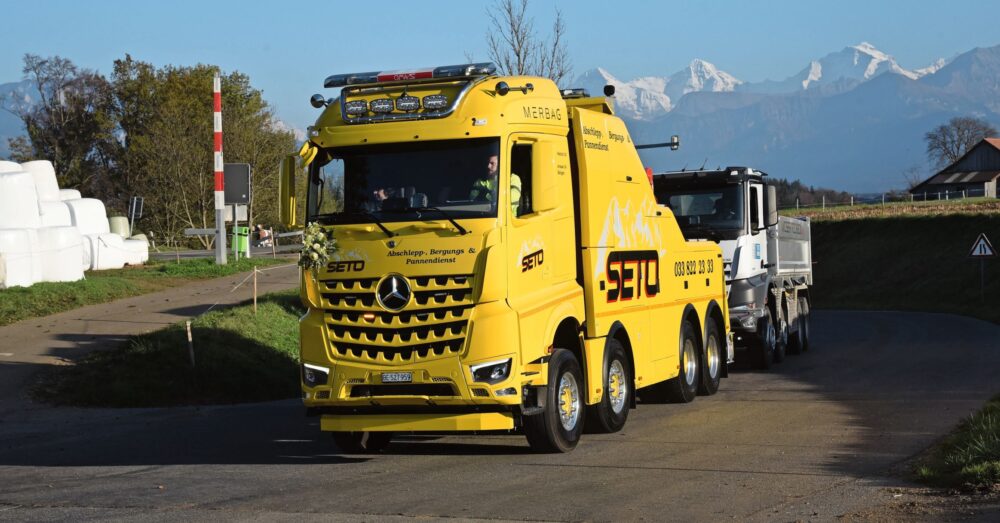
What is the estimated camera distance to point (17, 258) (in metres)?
27.5

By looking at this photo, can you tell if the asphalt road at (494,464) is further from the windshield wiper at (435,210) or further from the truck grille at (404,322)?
the windshield wiper at (435,210)

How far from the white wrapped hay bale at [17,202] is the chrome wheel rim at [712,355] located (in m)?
17.3

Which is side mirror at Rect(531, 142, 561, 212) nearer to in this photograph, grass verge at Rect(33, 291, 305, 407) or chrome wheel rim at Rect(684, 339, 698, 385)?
chrome wheel rim at Rect(684, 339, 698, 385)

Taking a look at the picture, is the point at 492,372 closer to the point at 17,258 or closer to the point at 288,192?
the point at 288,192

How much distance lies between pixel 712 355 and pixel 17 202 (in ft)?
59.3

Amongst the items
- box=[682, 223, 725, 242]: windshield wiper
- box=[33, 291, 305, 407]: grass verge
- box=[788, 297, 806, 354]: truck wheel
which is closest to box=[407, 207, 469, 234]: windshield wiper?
box=[33, 291, 305, 407]: grass verge

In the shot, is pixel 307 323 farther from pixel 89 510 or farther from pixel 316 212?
pixel 89 510

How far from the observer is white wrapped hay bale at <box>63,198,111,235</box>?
1451 inches

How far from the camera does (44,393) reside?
59.7 feet

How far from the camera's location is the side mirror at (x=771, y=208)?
21672mm

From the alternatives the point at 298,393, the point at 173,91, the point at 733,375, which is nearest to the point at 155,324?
the point at 298,393

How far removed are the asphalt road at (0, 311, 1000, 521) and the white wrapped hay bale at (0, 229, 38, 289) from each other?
10787 millimetres

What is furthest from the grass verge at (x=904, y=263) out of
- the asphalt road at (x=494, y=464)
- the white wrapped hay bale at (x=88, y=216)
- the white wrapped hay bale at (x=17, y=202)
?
the asphalt road at (x=494, y=464)

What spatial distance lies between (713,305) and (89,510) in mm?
10696
